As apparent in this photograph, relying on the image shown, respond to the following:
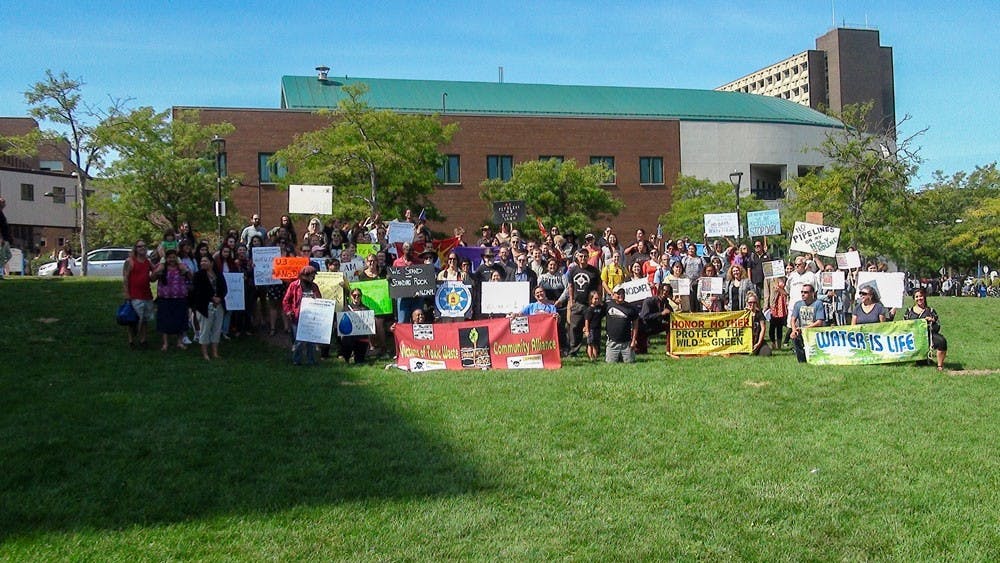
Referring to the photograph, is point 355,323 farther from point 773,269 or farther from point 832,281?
point 773,269

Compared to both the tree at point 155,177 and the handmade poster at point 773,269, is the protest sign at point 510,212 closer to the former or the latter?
the handmade poster at point 773,269

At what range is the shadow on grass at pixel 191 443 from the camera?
820 centimetres

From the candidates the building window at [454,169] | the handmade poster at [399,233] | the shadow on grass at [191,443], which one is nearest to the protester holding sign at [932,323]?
the shadow on grass at [191,443]

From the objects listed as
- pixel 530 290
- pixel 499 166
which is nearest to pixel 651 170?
pixel 499 166

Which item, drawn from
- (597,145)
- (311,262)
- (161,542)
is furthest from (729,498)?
(597,145)

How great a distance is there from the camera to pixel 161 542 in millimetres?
7203

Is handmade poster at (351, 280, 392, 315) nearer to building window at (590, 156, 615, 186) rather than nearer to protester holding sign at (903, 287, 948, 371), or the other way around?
protester holding sign at (903, 287, 948, 371)

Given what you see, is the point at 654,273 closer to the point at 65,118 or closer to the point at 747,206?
the point at 65,118

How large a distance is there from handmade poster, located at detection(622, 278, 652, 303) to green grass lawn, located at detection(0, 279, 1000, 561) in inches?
97.5

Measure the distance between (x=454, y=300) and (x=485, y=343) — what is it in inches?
75.4

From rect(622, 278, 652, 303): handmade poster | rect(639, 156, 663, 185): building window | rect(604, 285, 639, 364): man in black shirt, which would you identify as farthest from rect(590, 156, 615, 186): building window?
rect(604, 285, 639, 364): man in black shirt

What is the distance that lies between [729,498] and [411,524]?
9.28 feet

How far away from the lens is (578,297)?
17.1 m

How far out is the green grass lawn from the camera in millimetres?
7301
